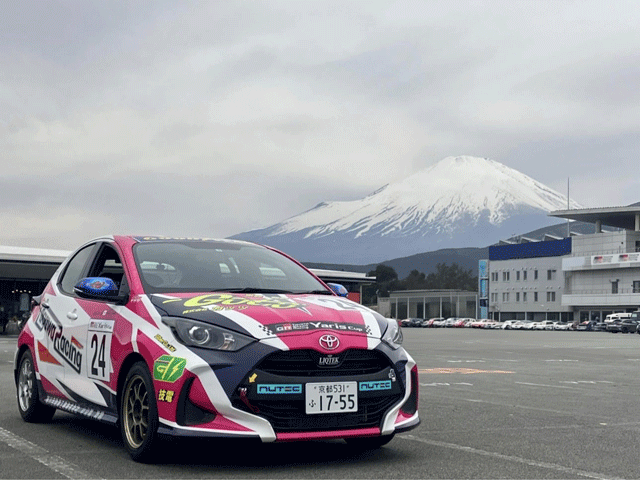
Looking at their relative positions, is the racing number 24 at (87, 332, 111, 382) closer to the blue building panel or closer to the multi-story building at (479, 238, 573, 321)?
the multi-story building at (479, 238, 573, 321)

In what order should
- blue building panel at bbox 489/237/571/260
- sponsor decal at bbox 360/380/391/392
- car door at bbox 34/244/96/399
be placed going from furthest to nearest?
blue building panel at bbox 489/237/571/260, car door at bbox 34/244/96/399, sponsor decal at bbox 360/380/391/392

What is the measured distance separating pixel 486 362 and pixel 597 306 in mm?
95251

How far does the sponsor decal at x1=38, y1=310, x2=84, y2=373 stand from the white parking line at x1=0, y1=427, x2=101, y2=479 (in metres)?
0.67

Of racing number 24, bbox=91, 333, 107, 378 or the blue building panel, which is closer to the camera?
racing number 24, bbox=91, 333, 107, 378

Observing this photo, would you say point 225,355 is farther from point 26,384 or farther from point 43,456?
point 26,384

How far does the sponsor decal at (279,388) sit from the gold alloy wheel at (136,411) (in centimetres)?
78

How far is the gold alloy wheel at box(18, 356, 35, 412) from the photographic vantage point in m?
8.19

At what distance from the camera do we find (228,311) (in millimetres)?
5871

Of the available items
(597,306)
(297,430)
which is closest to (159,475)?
(297,430)

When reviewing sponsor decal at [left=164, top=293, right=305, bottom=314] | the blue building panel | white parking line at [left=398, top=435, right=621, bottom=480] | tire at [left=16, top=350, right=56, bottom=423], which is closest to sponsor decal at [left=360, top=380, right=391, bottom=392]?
sponsor decal at [left=164, top=293, right=305, bottom=314]

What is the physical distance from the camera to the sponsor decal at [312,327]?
5.71 metres

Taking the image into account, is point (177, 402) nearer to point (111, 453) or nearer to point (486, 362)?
point (111, 453)

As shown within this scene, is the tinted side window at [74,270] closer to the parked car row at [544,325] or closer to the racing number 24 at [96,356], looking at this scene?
the racing number 24 at [96,356]

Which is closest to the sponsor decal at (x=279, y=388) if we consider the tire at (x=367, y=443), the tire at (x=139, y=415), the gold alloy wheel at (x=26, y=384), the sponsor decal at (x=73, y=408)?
the tire at (x=139, y=415)
